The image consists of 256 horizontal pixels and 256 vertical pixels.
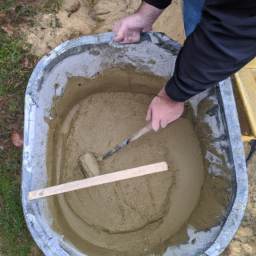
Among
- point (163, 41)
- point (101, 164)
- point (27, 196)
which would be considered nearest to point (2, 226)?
point (27, 196)

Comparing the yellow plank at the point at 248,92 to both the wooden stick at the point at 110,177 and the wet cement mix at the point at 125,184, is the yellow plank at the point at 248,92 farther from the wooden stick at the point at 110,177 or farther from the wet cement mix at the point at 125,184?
the wooden stick at the point at 110,177

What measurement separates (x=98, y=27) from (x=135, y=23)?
27.7 inches

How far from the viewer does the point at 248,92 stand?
134cm

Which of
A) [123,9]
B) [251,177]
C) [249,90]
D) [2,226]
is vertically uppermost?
[123,9]

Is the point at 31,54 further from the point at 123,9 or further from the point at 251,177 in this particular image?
the point at 251,177

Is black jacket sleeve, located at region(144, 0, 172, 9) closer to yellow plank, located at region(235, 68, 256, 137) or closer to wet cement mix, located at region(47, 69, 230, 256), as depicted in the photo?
wet cement mix, located at region(47, 69, 230, 256)

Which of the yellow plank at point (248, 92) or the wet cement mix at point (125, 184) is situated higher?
the yellow plank at point (248, 92)

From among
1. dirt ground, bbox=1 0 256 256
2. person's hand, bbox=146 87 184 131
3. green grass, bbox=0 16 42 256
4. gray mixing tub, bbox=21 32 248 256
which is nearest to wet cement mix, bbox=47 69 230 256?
gray mixing tub, bbox=21 32 248 256

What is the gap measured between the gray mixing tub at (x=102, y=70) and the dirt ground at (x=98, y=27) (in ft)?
1.78

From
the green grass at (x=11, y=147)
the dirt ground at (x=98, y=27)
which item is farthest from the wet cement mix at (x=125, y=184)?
the dirt ground at (x=98, y=27)

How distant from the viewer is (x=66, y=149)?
1.50 meters

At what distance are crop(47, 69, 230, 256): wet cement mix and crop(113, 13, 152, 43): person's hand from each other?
0.29m

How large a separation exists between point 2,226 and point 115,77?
1.32 m

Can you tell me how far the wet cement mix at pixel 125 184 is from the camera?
1.37 metres
